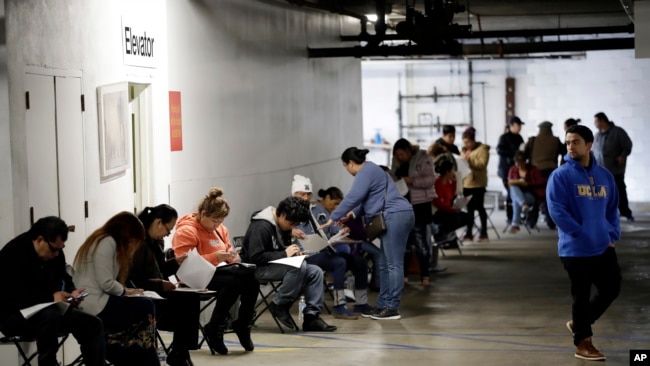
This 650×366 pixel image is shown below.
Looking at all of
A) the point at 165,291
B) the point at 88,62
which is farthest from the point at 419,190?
the point at 165,291

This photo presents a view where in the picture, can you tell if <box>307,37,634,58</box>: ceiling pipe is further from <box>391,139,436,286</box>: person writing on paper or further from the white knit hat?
the white knit hat

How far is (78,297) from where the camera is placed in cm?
636

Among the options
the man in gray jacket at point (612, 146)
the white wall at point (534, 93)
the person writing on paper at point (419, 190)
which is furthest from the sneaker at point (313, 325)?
the white wall at point (534, 93)

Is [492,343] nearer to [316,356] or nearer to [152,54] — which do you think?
[316,356]

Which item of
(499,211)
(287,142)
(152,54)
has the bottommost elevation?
(499,211)

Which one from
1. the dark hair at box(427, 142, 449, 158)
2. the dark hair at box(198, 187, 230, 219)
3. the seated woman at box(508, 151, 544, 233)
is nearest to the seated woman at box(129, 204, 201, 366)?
the dark hair at box(198, 187, 230, 219)

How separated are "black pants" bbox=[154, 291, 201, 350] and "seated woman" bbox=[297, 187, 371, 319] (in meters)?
2.26

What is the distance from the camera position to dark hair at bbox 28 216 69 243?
6188 millimetres

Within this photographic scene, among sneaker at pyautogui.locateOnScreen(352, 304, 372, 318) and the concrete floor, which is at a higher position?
sneaker at pyautogui.locateOnScreen(352, 304, 372, 318)

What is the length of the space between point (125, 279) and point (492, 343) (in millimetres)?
2831

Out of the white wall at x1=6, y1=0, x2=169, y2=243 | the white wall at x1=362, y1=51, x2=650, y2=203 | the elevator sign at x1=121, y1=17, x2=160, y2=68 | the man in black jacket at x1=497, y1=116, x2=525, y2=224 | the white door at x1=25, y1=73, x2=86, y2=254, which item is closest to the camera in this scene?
the white wall at x1=6, y1=0, x2=169, y2=243

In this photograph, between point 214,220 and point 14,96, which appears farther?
point 214,220

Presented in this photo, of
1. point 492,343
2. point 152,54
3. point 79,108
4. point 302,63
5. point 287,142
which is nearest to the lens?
point 79,108

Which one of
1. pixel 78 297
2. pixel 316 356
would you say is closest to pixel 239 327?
pixel 316 356
